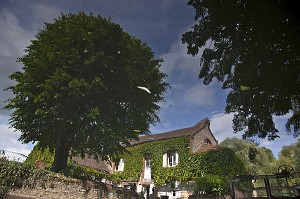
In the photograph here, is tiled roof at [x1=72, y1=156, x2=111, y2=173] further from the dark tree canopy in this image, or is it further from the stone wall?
the dark tree canopy

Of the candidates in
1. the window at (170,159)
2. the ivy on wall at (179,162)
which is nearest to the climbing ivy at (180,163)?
the ivy on wall at (179,162)

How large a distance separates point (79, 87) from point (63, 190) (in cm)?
687

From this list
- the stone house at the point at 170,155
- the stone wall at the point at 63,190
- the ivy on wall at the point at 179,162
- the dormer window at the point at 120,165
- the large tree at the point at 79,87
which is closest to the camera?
the stone wall at the point at 63,190

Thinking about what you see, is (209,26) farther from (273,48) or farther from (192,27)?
(273,48)

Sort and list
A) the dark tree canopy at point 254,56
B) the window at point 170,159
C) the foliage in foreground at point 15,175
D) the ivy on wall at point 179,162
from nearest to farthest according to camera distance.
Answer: the dark tree canopy at point 254,56
the foliage in foreground at point 15,175
the ivy on wall at point 179,162
the window at point 170,159

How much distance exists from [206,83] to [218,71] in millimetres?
710

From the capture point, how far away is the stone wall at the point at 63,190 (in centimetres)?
1214

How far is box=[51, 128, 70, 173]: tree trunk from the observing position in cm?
1602

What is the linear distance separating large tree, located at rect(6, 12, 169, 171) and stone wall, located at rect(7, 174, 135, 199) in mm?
2597

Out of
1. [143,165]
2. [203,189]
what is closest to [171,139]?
[143,165]

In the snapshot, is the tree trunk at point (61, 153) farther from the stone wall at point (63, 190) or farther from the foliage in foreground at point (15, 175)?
the foliage in foreground at point (15, 175)

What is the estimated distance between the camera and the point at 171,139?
92.3 feet

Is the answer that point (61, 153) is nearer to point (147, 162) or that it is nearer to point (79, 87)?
point (79, 87)

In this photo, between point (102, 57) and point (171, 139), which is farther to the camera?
point (171, 139)
